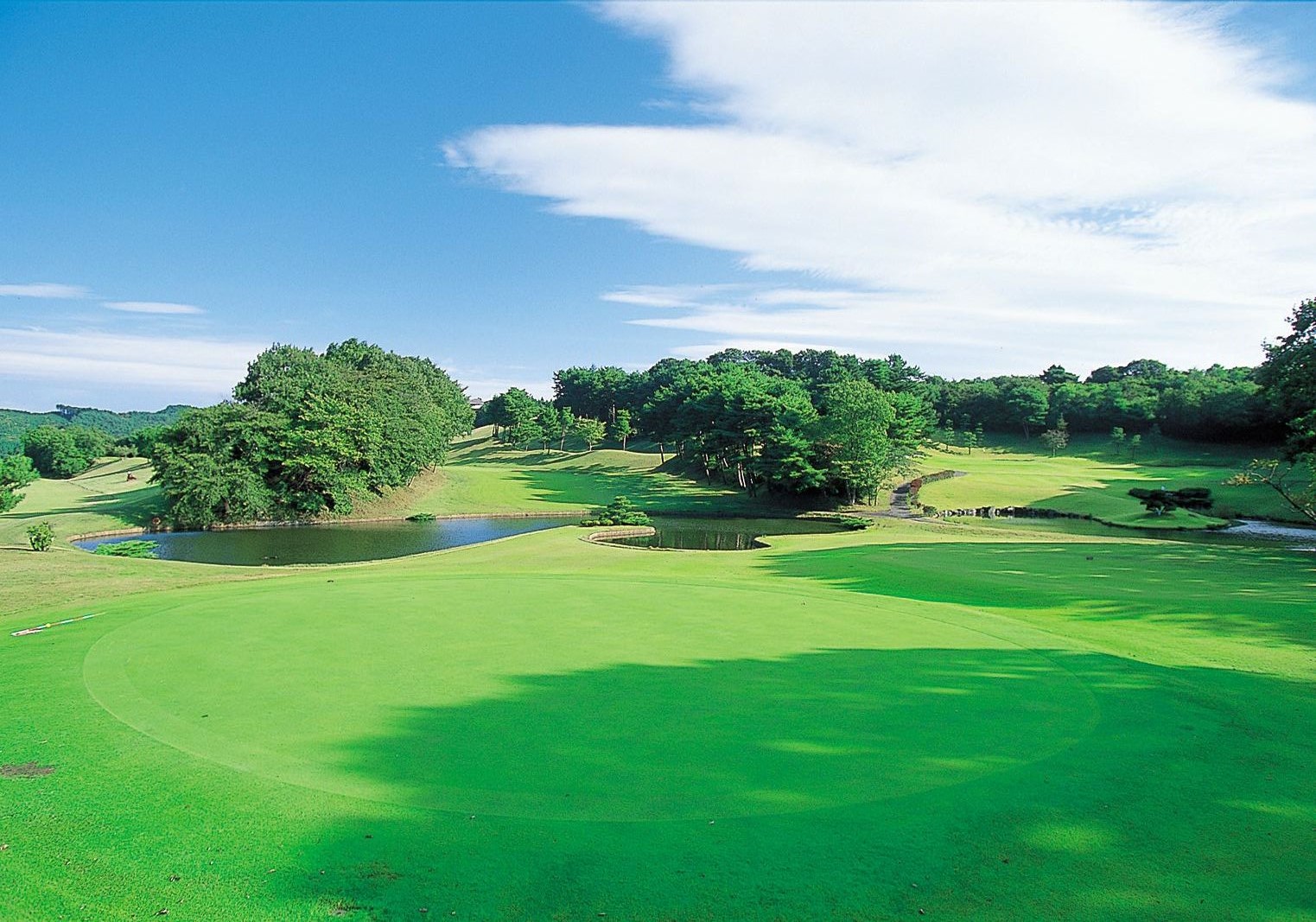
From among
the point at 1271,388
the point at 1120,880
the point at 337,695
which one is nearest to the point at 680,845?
the point at 1120,880

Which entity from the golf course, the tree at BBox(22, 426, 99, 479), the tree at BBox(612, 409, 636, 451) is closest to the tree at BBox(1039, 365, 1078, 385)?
the tree at BBox(612, 409, 636, 451)

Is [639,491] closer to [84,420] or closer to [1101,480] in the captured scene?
[1101,480]

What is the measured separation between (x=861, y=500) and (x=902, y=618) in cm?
4511

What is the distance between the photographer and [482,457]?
95.0m

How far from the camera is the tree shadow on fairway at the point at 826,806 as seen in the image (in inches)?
171

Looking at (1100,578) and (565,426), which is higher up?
(565,426)

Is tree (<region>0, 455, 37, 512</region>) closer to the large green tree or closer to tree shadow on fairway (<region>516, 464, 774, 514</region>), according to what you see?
tree shadow on fairway (<region>516, 464, 774, 514</region>)

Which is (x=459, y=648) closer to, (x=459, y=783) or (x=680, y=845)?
(x=459, y=783)

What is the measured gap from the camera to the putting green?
5.75 meters

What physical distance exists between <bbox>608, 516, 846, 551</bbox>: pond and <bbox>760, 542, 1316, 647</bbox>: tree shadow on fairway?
10.6 meters

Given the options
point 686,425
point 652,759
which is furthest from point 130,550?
point 686,425

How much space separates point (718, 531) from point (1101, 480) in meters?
34.8

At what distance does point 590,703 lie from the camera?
748cm

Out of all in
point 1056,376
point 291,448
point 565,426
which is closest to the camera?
point 291,448
